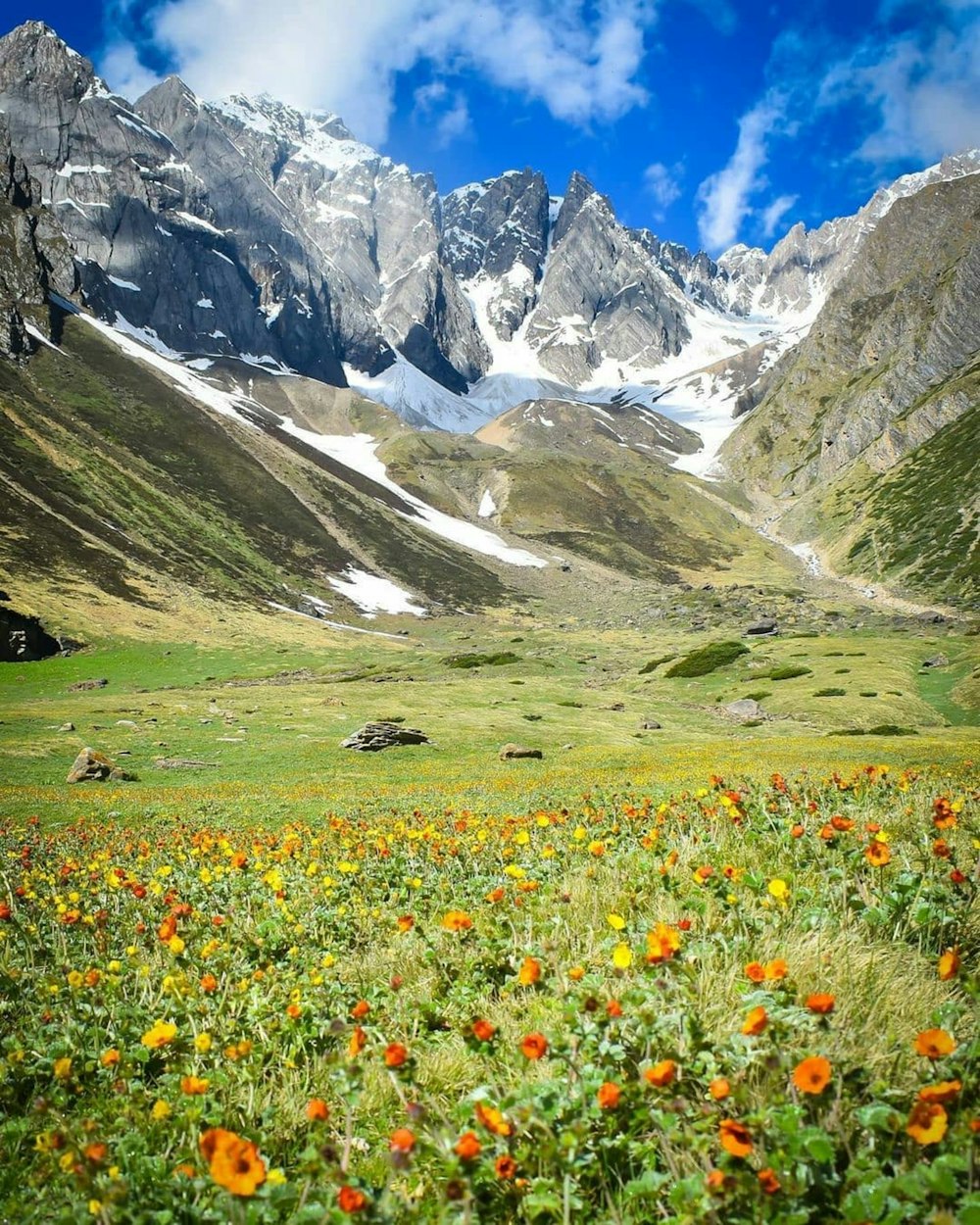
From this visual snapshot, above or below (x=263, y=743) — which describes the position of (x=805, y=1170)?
above

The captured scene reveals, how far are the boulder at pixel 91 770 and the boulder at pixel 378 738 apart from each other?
9875mm

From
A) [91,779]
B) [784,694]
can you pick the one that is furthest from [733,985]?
[784,694]

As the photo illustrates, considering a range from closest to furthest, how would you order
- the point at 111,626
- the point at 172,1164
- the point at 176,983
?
the point at 172,1164 < the point at 176,983 < the point at 111,626

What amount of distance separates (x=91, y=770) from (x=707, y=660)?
49683 millimetres

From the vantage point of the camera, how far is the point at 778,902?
4.36m

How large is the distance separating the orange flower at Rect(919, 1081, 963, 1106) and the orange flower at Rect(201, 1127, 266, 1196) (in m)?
2.19

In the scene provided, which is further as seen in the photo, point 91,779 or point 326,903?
point 91,779

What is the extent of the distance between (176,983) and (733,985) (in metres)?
3.47

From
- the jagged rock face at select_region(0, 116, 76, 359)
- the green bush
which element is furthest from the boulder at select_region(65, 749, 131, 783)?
the jagged rock face at select_region(0, 116, 76, 359)

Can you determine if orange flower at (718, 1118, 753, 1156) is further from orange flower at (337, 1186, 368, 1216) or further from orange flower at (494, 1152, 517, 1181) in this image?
orange flower at (337, 1186, 368, 1216)

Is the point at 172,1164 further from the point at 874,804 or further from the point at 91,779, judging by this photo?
the point at 91,779

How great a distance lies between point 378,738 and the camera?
1250 inches

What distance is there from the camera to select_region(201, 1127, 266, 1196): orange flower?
2051mm

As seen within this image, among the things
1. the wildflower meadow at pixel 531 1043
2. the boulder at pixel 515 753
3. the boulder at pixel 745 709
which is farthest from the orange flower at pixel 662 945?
the boulder at pixel 745 709
